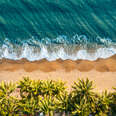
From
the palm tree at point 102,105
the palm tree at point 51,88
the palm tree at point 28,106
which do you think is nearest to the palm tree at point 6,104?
the palm tree at point 28,106

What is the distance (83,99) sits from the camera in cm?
1670

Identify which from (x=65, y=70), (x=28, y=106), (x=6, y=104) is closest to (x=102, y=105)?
(x=65, y=70)

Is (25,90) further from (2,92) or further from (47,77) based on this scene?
(47,77)

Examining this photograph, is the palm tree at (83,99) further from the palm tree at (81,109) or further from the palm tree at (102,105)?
the palm tree at (102,105)

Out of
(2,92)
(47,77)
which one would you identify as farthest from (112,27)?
(2,92)

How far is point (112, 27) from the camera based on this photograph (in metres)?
22.6

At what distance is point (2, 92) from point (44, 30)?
952 cm

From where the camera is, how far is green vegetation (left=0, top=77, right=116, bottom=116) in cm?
1678

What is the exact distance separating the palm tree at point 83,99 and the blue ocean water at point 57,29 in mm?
5527

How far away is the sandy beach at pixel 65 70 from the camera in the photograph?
20.5 m

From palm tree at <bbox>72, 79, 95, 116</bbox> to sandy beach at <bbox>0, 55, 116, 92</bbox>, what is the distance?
340cm

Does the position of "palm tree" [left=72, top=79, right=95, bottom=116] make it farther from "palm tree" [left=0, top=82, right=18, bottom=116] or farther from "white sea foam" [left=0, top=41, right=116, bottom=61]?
"palm tree" [left=0, top=82, right=18, bottom=116]

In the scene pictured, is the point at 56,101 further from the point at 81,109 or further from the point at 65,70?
the point at 65,70

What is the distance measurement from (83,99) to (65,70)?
→ 205 inches
